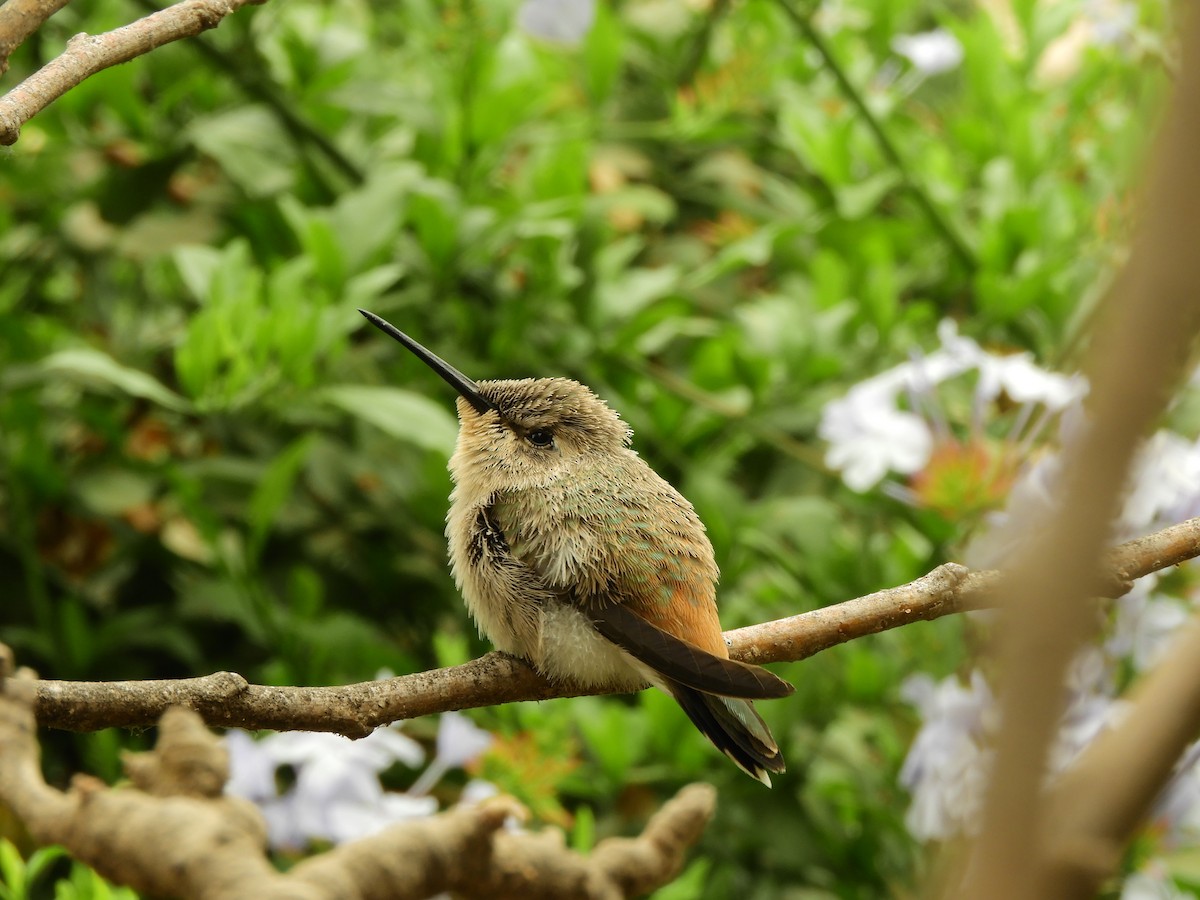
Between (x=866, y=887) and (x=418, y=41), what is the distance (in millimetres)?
2396

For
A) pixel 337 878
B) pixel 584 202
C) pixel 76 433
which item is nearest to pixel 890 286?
pixel 584 202

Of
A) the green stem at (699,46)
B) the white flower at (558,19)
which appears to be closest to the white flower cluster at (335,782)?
the white flower at (558,19)

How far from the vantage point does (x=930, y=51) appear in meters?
4.01

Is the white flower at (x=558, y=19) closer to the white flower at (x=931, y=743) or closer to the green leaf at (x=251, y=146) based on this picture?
the green leaf at (x=251, y=146)

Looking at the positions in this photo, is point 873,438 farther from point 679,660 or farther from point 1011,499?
point 679,660

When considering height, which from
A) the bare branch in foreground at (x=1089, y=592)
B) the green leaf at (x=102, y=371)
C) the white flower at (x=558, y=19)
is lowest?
the green leaf at (x=102, y=371)

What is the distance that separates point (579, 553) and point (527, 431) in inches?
12.6

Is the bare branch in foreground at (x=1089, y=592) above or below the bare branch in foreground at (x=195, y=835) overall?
above

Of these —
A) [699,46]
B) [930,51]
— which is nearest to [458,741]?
[699,46]

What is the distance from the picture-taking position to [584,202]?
3326 millimetres

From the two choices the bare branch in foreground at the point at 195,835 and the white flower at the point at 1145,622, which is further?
the white flower at the point at 1145,622

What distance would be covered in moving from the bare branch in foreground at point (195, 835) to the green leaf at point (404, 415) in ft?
4.33

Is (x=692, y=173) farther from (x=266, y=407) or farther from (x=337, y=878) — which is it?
(x=337, y=878)

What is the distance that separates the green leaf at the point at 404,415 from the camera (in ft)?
8.34
